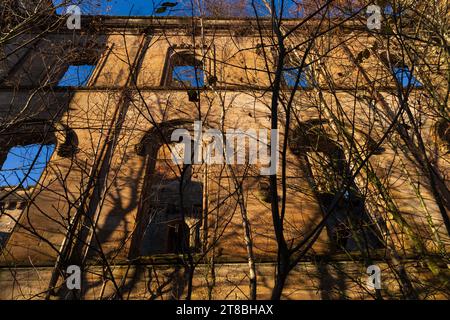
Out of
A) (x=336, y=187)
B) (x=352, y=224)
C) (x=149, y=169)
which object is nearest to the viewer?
(x=352, y=224)

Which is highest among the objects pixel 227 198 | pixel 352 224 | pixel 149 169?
pixel 149 169

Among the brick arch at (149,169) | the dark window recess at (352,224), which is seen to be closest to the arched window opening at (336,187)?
the dark window recess at (352,224)

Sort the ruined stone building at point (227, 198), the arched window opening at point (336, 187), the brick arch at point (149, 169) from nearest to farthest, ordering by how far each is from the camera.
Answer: the arched window opening at point (336, 187) < the ruined stone building at point (227, 198) < the brick arch at point (149, 169)

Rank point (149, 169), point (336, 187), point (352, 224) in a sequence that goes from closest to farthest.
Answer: point (352, 224) → point (336, 187) → point (149, 169)

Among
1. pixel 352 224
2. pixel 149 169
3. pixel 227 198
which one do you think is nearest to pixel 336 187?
pixel 352 224

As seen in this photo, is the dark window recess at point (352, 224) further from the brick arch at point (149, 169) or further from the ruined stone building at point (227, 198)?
the brick arch at point (149, 169)

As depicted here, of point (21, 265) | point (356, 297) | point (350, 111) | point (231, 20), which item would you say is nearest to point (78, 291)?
point (21, 265)

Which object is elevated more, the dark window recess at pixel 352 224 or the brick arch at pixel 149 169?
the brick arch at pixel 149 169

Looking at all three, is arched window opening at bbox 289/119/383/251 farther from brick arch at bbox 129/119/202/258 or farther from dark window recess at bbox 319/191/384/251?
brick arch at bbox 129/119/202/258

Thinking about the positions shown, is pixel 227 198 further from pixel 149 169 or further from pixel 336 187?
pixel 149 169

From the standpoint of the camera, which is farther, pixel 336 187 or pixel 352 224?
pixel 336 187

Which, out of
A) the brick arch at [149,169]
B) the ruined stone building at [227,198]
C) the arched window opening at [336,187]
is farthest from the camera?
the brick arch at [149,169]

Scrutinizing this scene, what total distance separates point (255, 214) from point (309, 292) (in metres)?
1.65
